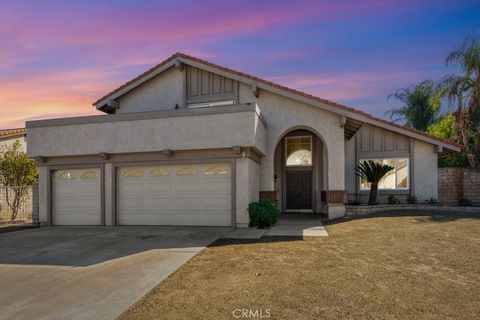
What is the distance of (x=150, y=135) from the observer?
12.8m

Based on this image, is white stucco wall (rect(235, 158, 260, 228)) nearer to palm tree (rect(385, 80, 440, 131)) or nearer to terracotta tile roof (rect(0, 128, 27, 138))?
terracotta tile roof (rect(0, 128, 27, 138))

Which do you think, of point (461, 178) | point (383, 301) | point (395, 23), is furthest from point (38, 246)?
point (461, 178)

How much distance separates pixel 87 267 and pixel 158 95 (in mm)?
11076

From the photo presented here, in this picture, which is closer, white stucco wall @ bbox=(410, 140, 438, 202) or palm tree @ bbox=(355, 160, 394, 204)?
palm tree @ bbox=(355, 160, 394, 204)

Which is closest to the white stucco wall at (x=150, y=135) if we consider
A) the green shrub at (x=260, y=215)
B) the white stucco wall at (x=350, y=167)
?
the green shrub at (x=260, y=215)

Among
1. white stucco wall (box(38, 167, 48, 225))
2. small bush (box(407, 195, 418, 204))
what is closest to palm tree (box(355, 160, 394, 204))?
small bush (box(407, 195, 418, 204))

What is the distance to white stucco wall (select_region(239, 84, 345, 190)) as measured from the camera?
1405 cm

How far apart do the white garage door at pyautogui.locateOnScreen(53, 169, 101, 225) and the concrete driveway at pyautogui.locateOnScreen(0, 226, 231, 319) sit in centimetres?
170

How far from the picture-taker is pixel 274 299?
16.3 feet

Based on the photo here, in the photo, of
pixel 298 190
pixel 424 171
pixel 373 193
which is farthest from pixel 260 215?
pixel 424 171

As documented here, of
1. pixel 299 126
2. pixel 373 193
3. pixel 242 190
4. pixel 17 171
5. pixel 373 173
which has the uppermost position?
pixel 299 126

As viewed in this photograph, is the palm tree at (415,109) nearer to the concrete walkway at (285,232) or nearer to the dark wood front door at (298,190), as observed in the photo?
the dark wood front door at (298,190)

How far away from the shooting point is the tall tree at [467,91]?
19.0 meters

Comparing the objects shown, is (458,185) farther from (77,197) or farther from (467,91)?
(77,197)
